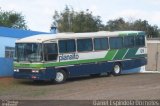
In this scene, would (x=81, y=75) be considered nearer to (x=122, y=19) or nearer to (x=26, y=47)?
(x=26, y=47)

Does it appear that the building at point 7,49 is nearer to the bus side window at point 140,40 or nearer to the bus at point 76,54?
the bus at point 76,54

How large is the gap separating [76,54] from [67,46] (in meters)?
0.93

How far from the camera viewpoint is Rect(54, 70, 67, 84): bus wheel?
28.5 metres

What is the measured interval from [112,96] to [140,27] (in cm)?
6237

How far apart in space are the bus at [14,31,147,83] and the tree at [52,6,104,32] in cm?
2672

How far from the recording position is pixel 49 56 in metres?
27.7

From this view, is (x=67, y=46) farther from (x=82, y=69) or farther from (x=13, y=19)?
(x=13, y=19)

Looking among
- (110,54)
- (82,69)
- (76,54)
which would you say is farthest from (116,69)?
(76,54)

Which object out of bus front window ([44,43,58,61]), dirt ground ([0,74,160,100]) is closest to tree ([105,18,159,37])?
bus front window ([44,43,58,61])

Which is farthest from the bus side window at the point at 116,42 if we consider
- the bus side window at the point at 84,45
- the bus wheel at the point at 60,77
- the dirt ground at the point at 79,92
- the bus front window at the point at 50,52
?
the dirt ground at the point at 79,92

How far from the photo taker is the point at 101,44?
105 ft

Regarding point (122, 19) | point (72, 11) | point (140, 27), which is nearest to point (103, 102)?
point (72, 11)

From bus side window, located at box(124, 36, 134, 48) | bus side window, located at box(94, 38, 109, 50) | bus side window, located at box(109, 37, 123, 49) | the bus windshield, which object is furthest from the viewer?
bus side window, located at box(124, 36, 134, 48)

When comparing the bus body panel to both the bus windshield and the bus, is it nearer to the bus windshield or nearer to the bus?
the bus
